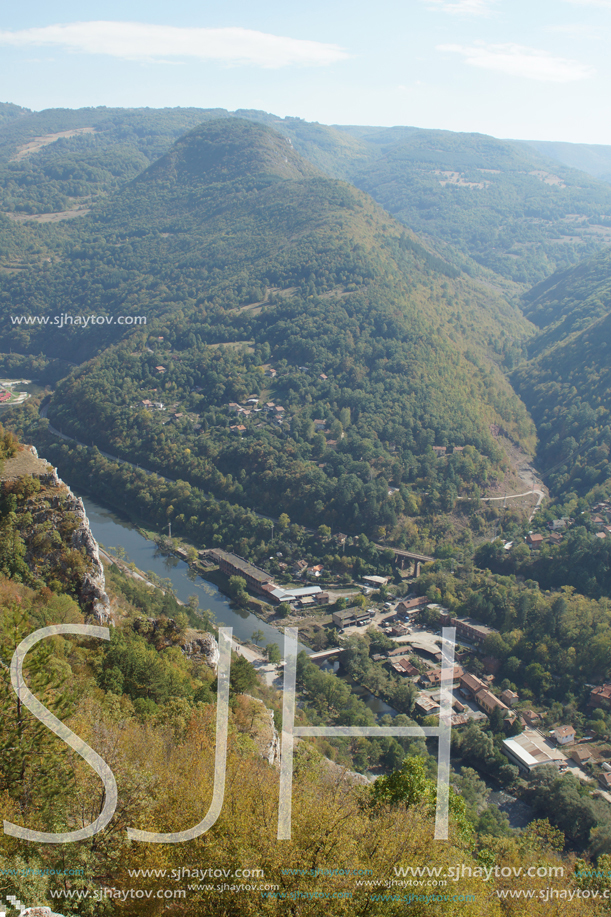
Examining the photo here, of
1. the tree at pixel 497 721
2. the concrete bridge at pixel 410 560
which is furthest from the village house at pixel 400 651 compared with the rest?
the concrete bridge at pixel 410 560

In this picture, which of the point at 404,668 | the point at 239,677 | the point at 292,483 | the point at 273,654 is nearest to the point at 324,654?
the point at 273,654

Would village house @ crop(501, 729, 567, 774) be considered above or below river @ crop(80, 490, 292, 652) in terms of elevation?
above

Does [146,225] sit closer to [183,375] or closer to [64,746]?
[183,375]

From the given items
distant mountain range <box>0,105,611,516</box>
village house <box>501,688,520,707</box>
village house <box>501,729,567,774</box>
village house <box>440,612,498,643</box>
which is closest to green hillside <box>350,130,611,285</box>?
distant mountain range <box>0,105,611,516</box>

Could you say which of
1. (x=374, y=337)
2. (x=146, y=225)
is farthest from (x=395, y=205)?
(x=374, y=337)

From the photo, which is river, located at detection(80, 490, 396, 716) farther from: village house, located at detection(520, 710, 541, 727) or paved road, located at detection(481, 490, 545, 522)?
paved road, located at detection(481, 490, 545, 522)

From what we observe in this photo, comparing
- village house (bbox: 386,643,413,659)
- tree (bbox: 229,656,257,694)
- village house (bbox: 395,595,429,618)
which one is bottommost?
village house (bbox: 395,595,429,618)

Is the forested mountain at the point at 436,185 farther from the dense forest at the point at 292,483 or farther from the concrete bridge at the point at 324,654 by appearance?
the concrete bridge at the point at 324,654
